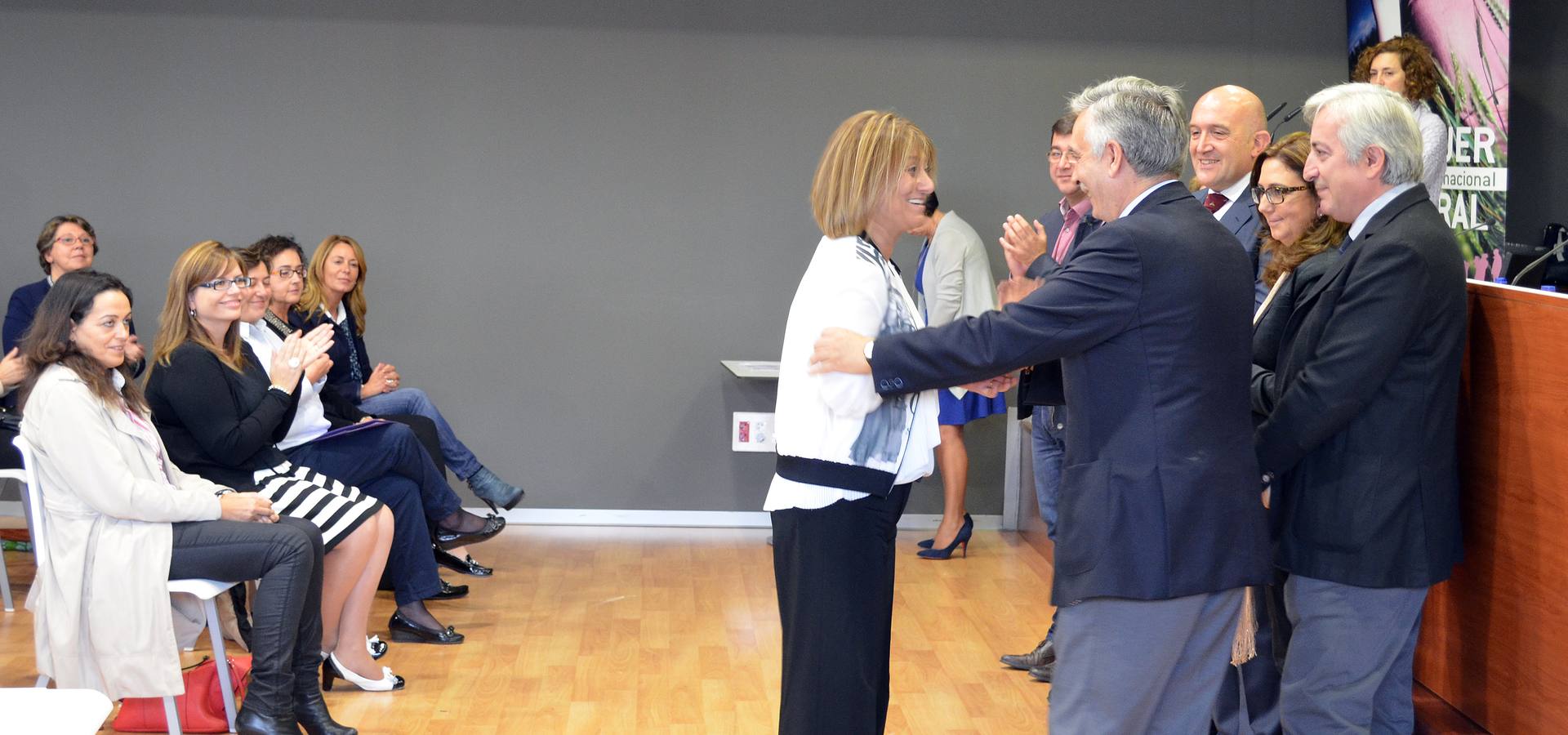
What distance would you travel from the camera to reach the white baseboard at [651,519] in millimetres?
6551

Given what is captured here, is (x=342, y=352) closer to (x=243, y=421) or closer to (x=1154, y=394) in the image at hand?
(x=243, y=421)

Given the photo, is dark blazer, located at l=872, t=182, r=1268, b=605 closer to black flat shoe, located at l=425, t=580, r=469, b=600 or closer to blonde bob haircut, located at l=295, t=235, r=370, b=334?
black flat shoe, located at l=425, t=580, r=469, b=600

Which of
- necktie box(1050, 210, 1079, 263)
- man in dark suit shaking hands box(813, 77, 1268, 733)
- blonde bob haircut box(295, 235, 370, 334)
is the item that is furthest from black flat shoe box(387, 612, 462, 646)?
man in dark suit shaking hands box(813, 77, 1268, 733)

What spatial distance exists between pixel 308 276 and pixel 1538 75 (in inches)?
194

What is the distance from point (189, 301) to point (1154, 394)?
289 cm

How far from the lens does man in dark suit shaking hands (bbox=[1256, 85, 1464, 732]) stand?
2.47 meters

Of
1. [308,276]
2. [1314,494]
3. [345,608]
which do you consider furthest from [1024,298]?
[308,276]

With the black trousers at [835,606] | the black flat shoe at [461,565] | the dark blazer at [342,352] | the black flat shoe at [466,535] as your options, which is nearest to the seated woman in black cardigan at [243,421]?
the black flat shoe at [466,535]

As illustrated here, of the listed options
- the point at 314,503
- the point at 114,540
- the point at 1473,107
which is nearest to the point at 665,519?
the point at 314,503

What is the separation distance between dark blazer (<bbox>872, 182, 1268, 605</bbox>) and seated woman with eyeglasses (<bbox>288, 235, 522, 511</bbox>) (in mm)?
Answer: 3640

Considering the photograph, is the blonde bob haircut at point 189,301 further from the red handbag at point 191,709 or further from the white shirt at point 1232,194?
the white shirt at point 1232,194

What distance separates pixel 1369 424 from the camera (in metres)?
2.53

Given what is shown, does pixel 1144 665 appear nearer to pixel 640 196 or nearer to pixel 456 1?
pixel 640 196

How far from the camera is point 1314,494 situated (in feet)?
8.48
